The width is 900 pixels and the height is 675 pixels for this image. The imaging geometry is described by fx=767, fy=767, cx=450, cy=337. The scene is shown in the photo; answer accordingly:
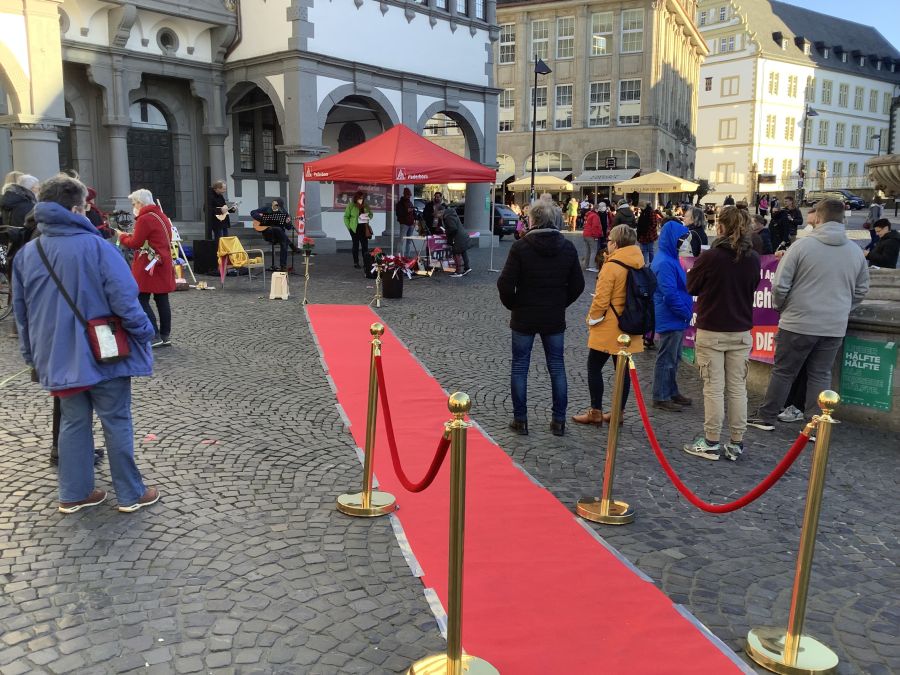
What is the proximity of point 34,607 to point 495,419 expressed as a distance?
3928 mm

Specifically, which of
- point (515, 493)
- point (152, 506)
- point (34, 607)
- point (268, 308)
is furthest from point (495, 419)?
point (268, 308)

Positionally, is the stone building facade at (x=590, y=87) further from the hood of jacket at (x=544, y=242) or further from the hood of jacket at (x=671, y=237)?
the hood of jacket at (x=544, y=242)

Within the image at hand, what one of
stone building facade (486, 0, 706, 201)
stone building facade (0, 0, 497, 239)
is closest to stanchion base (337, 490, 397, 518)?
stone building facade (0, 0, 497, 239)

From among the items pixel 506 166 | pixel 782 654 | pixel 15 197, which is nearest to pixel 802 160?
Answer: pixel 506 166

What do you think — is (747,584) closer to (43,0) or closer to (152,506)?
(152,506)

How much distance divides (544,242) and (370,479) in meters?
2.45

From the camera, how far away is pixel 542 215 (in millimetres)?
6152

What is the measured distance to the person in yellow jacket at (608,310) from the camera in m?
6.35

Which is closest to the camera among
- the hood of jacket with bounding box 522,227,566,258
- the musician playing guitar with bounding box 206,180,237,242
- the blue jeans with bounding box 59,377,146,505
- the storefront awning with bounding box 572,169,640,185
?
the blue jeans with bounding box 59,377,146,505

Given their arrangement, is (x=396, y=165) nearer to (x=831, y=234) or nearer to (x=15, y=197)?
(x=15, y=197)

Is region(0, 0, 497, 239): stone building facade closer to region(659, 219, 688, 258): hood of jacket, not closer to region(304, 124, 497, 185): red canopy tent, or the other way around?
region(304, 124, 497, 185): red canopy tent

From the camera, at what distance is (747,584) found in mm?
3924

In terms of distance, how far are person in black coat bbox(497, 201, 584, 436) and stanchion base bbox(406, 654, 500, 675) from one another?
3230mm

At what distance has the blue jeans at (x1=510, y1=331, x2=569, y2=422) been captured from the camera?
6.22 meters
